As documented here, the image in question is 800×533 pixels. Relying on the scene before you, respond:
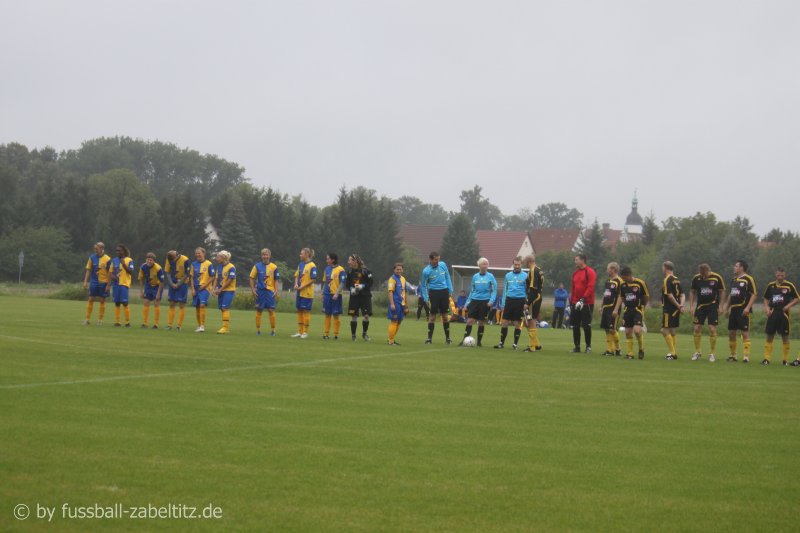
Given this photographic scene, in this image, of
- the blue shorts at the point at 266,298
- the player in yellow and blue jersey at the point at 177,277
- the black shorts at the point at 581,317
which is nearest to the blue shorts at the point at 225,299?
the blue shorts at the point at 266,298

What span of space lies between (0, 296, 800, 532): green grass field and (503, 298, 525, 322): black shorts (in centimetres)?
664

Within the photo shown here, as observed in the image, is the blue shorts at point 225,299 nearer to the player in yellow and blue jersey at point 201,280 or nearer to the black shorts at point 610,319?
the player in yellow and blue jersey at point 201,280

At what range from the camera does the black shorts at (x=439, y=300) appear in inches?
957

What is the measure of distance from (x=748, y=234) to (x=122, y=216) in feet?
201

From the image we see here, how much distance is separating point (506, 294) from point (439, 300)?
1.72 metres

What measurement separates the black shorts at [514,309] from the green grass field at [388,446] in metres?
6.64

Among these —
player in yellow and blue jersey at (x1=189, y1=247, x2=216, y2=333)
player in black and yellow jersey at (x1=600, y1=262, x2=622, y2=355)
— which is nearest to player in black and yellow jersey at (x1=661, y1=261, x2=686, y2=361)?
player in black and yellow jersey at (x1=600, y1=262, x2=622, y2=355)

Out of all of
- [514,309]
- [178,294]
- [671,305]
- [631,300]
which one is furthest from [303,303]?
[671,305]

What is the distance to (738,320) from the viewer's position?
22.2 meters

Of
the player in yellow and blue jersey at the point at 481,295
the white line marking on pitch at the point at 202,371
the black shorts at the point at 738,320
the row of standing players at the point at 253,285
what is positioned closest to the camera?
the white line marking on pitch at the point at 202,371

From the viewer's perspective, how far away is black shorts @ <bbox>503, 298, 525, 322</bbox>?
23.6 metres

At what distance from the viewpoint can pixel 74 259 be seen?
273ft

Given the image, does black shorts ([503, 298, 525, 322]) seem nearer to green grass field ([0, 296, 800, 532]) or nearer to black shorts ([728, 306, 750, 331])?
black shorts ([728, 306, 750, 331])

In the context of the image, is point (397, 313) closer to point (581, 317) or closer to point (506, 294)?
point (506, 294)
